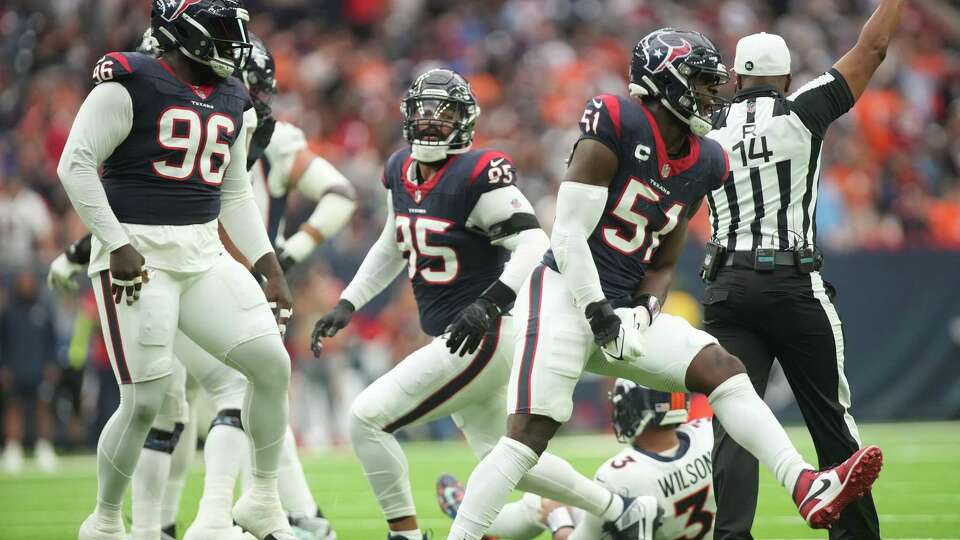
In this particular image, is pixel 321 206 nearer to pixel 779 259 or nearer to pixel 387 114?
pixel 779 259

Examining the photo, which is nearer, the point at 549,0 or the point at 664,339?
the point at 664,339

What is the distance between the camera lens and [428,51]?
17594mm

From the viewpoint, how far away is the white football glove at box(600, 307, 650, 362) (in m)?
4.78

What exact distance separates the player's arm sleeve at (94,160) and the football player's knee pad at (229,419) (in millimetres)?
1313

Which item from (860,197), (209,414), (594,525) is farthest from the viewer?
(860,197)

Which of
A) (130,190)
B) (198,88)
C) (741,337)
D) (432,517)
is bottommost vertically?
(432,517)

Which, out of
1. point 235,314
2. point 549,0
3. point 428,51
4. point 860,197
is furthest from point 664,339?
point 549,0

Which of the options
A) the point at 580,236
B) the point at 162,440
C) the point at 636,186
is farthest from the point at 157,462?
the point at 636,186

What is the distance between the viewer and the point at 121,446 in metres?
5.22

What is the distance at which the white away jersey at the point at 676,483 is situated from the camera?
576 centimetres

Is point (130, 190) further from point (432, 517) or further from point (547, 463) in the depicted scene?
point (432, 517)

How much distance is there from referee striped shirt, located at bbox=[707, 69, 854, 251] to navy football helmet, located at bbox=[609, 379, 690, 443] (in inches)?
31.3

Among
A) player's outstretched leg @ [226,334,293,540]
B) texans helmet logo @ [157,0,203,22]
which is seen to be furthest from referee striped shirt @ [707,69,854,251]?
texans helmet logo @ [157,0,203,22]

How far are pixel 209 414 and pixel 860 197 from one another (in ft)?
31.5
